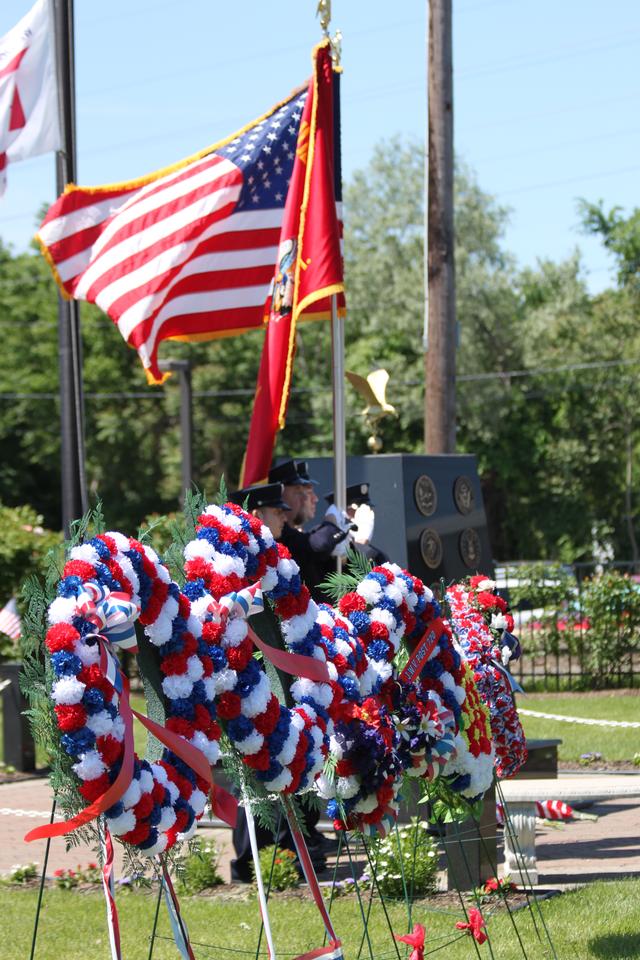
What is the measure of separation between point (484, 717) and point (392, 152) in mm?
43377

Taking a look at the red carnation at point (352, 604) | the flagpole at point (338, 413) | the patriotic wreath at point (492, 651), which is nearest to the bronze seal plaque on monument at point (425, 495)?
the flagpole at point (338, 413)

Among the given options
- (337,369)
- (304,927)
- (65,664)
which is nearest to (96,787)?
(65,664)

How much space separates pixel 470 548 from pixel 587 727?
3.26 m

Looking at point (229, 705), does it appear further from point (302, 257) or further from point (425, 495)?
point (425, 495)

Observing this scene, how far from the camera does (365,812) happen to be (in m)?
4.61

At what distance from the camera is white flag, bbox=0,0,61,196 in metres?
10.8

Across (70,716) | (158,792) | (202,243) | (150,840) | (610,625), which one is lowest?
(610,625)

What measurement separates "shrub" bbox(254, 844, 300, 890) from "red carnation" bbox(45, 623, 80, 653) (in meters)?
3.72

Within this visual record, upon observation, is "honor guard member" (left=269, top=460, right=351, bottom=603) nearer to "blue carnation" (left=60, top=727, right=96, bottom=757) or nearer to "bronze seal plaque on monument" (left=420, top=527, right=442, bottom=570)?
"bronze seal plaque on monument" (left=420, top=527, right=442, bottom=570)

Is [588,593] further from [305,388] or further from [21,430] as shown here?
[21,430]

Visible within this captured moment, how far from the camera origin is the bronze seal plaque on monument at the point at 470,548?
32.2ft

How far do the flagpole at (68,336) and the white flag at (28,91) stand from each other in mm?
154

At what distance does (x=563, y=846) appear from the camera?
26.1ft

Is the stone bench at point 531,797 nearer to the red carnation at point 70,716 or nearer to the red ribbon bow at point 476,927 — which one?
the red ribbon bow at point 476,927
